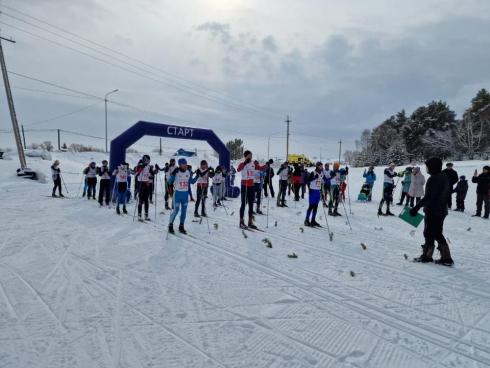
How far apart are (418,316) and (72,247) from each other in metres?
6.65

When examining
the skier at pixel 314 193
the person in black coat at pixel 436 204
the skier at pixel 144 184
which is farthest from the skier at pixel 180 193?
the person in black coat at pixel 436 204

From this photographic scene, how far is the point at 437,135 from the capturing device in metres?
41.2

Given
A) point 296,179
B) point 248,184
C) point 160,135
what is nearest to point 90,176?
point 160,135

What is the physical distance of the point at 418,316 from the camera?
412 centimetres

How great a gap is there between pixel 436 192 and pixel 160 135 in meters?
13.3

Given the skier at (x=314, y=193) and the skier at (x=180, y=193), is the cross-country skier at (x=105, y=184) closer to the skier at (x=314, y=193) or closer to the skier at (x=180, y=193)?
the skier at (x=180, y=193)

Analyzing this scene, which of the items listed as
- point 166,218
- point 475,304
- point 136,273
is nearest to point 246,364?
point 136,273

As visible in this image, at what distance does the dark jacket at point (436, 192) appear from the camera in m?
6.09

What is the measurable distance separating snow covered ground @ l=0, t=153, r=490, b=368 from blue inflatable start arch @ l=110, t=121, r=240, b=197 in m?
7.06

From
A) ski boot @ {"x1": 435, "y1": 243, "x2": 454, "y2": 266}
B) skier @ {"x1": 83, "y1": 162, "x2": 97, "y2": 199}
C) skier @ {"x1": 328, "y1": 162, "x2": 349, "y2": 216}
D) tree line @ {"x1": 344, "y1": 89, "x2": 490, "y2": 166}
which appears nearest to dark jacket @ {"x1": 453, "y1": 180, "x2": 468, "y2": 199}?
skier @ {"x1": 328, "y1": 162, "x2": 349, "y2": 216}

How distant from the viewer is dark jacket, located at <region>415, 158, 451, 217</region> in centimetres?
609

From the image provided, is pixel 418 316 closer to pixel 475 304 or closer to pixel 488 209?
pixel 475 304

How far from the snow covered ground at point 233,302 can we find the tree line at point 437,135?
36300 mm

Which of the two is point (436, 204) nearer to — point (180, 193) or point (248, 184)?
point (248, 184)
